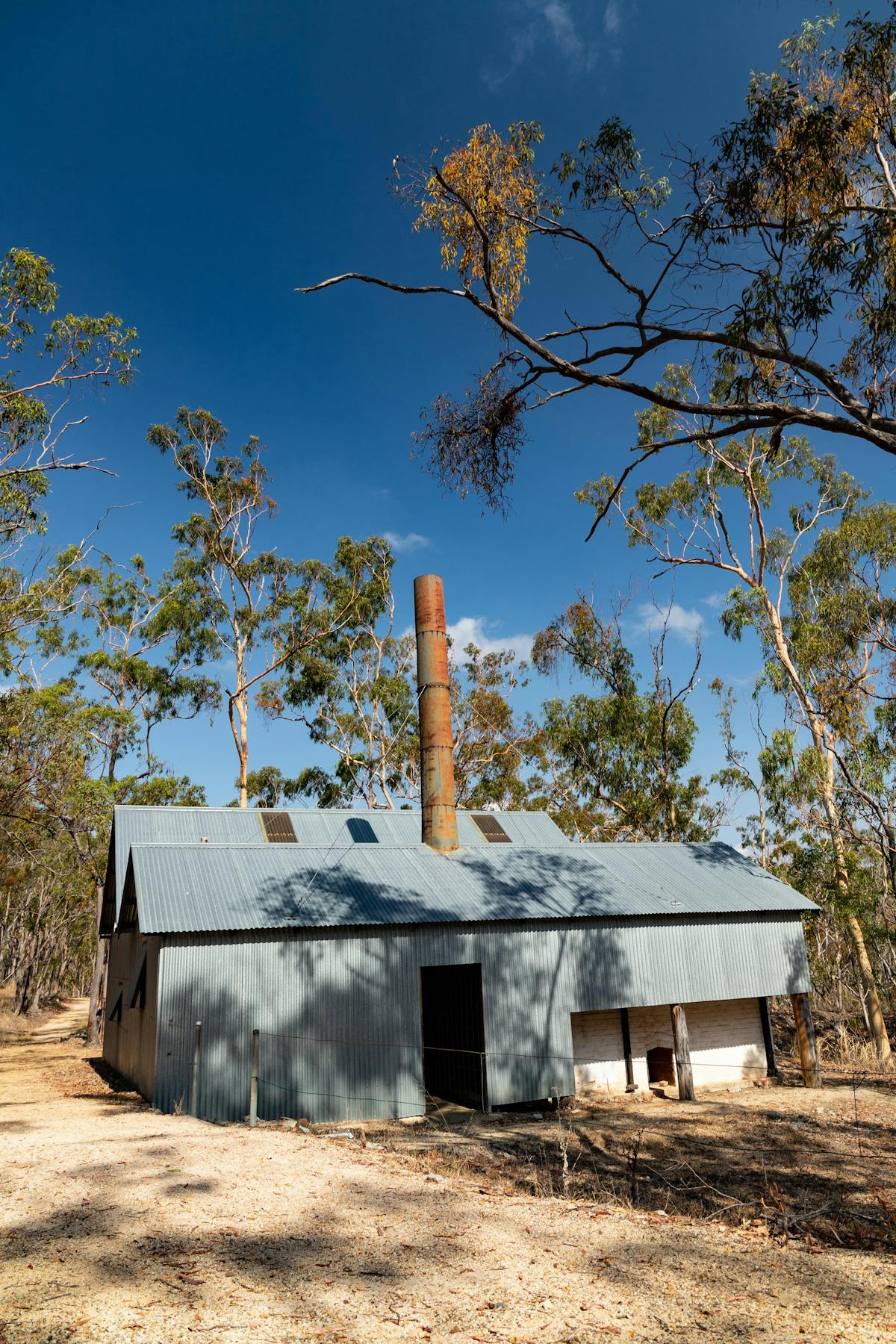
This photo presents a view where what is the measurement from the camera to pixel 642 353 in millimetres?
9719

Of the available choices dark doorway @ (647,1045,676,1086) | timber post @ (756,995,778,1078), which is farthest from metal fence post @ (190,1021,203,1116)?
timber post @ (756,995,778,1078)

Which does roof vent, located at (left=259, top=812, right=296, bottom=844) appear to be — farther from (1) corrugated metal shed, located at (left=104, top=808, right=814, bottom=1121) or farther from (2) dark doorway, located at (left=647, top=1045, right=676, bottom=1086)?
(2) dark doorway, located at (left=647, top=1045, right=676, bottom=1086)

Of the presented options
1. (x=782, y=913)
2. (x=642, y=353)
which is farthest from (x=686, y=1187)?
(x=782, y=913)

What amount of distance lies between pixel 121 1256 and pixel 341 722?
113 feet

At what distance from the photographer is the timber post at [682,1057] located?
19000 millimetres

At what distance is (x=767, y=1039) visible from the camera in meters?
22.0

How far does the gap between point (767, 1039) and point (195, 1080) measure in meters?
14.8

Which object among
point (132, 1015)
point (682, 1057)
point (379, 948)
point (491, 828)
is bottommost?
point (682, 1057)

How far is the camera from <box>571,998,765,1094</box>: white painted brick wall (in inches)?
776

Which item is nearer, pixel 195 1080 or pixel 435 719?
pixel 195 1080

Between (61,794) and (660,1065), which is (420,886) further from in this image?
(61,794)

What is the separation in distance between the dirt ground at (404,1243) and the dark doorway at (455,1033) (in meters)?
4.60

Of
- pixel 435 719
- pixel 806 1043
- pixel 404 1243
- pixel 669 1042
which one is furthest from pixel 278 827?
pixel 404 1243

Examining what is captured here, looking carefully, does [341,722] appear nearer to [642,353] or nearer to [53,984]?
[642,353]
